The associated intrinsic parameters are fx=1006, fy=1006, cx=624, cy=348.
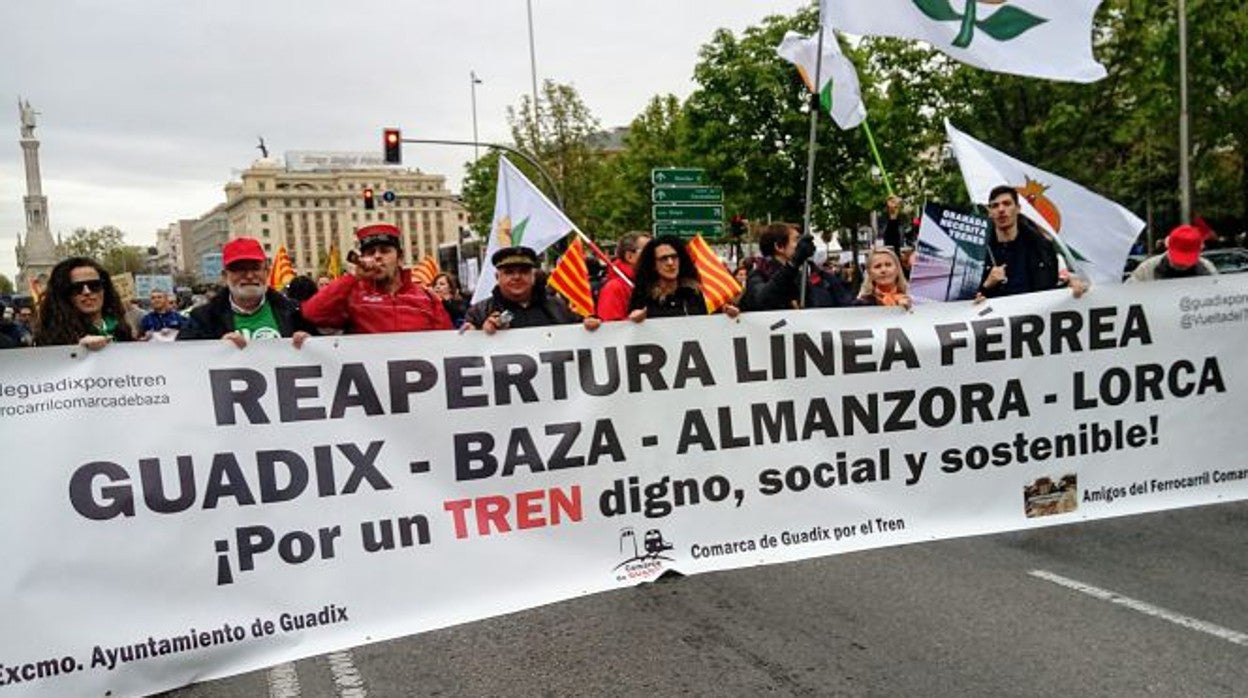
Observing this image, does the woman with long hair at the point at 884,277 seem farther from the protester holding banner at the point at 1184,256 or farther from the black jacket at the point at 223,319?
the black jacket at the point at 223,319

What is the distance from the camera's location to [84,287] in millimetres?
4613

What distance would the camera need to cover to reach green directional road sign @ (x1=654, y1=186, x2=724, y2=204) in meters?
15.6

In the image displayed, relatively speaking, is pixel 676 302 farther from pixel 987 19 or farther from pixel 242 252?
pixel 987 19

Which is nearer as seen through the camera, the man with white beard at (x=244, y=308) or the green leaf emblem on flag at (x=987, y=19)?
the man with white beard at (x=244, y=308)

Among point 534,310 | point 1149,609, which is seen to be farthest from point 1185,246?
point 534,310

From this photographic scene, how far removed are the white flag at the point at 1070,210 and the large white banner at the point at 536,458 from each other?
154cm

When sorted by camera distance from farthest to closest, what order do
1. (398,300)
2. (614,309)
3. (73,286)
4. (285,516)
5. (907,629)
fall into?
(614,309)
(398,300)
(73,286)
(907,629)
(285,516)

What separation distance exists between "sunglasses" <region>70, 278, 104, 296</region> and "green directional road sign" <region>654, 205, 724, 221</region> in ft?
37.3

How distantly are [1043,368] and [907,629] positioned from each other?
144 centimetres

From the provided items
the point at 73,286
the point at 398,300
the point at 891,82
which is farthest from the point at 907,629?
the point at 891,82

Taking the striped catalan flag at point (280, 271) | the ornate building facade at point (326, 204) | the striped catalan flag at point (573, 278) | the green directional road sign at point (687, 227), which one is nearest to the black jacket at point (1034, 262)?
the striped catalan flag at point (573, 278)

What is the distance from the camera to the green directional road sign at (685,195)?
1557 centimetres

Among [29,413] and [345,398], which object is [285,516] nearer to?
[345,398]

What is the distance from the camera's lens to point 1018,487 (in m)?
4.69
